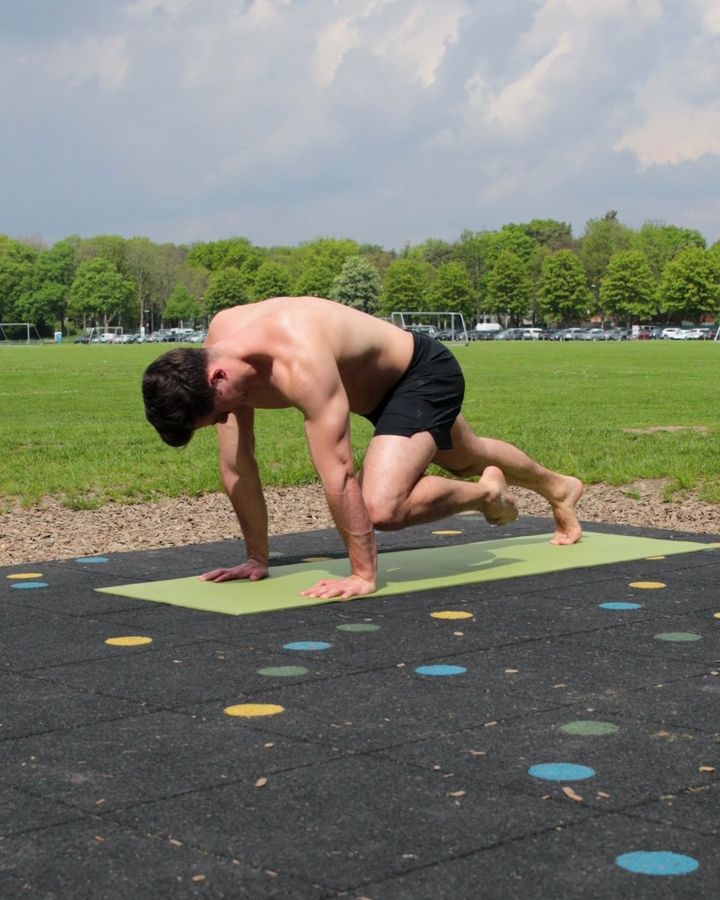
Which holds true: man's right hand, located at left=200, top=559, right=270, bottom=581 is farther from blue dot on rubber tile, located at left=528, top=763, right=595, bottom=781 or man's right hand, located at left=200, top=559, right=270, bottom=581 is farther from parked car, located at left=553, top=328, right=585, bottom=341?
parked car, located at left=553, top=328, right=585, bottom=341

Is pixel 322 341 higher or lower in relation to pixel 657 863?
higher

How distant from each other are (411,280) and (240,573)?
413 ft

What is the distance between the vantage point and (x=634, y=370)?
1410 inches

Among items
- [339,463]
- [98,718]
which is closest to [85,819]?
[98,718]

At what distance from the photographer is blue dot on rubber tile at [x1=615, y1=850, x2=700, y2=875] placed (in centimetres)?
292

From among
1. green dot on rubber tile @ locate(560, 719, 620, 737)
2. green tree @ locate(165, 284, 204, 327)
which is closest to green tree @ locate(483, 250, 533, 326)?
green tree @ locate(165, 284, 204, 327)

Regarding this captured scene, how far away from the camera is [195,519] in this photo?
962cm

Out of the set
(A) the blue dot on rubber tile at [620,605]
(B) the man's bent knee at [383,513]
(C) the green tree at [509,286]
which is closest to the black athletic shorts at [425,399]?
(B) the man's bent knee at [383,513]

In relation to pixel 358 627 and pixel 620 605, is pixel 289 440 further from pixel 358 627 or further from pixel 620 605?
pixel 358 627

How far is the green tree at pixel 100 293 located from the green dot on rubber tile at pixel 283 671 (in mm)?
133070

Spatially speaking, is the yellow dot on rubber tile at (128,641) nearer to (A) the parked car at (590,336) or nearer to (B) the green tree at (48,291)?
(A) the parked car at (590,336)

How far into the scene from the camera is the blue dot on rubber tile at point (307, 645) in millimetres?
5234

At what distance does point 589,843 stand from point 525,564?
13.7ft

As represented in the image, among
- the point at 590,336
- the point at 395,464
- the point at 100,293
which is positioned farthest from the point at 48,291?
the point at 395,464
